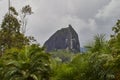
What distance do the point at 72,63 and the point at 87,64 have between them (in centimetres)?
175

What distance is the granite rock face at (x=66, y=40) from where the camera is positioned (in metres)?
109

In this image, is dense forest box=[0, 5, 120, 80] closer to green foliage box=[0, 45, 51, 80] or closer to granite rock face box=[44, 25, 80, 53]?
green foliage box=[0, 45, 51, 80]

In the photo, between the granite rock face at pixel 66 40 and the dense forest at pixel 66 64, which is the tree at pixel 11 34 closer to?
the dense forest at pixel 66 64

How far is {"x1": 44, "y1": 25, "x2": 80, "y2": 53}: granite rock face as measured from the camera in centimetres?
10919

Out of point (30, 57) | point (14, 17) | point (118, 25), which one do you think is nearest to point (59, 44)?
point (14, 17)

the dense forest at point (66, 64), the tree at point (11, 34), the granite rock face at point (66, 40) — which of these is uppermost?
the granite rock face at point (66, 40)

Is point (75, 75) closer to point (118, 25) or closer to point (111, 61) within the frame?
point (111, 61)

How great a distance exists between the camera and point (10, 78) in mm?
28438

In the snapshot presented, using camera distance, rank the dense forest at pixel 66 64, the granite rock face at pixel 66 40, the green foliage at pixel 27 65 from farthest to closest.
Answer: the granite rock face at pixel 66 40 → the green foliage at pixel 27 65 → the dense forest at pixel 66 64

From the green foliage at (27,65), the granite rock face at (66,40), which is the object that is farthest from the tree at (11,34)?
the granite rock face at (66,40)

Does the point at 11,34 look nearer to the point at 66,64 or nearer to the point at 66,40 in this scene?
the point at 66,64

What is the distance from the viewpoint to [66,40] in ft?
383

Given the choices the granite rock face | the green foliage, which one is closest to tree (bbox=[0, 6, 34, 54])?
the green foliage

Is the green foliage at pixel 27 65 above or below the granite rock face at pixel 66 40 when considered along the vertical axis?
below
